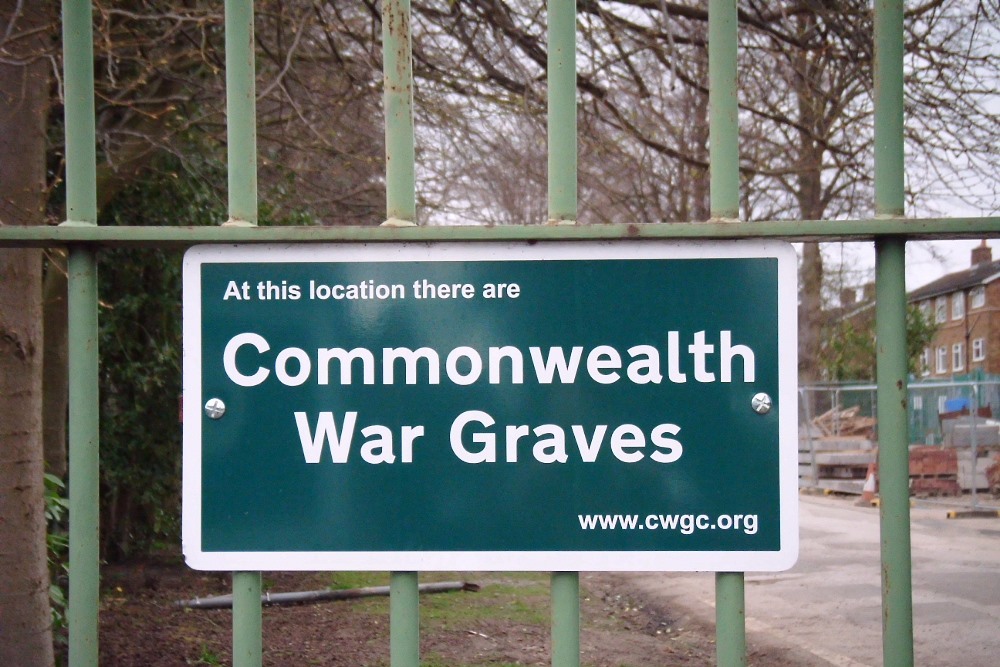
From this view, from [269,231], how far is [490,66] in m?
6.42

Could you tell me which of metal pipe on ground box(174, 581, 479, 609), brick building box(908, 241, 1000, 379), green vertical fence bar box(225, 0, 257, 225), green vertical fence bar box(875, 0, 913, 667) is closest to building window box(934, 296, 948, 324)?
brick building box(908, 241, 1000, 379)

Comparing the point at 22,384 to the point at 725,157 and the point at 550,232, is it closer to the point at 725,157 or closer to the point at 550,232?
the point at 550,232

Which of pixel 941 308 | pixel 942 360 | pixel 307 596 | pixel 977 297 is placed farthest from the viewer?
pixel 942 360

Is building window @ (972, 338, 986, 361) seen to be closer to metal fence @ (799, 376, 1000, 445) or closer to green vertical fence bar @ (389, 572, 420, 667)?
metal fence @ (799, 376, 1000, 445)

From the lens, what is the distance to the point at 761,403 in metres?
2.08

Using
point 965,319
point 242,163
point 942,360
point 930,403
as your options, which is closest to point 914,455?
point 930,403

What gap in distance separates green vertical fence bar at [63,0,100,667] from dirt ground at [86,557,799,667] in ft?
14.2

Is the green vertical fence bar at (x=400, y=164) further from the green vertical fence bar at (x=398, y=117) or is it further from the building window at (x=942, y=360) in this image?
the building window at (x=942, y=360)

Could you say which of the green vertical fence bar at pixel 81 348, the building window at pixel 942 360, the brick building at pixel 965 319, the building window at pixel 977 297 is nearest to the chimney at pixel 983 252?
the brick building at pixel 965 319

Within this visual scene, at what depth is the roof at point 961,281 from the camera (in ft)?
135

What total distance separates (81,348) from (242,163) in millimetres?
520

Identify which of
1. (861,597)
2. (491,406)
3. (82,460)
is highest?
(491,406)

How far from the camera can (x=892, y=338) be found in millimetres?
2098

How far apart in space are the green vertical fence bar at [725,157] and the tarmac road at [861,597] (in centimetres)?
503
